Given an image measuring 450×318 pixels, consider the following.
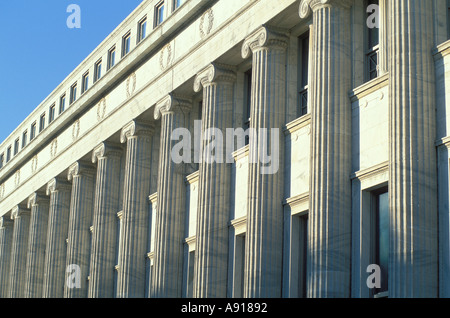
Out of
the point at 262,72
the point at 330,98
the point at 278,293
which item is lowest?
the point at 278,293

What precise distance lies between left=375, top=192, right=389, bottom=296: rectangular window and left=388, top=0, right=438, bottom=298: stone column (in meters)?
2.39

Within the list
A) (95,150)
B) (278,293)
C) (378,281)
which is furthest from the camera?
(95,150)

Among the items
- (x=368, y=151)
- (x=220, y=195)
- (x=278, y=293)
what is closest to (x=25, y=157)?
(x=220, y=195)

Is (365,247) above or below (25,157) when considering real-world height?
below

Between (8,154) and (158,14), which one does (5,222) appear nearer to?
(8,154)

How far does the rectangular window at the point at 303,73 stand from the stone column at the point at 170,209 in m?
8.31

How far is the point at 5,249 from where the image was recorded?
2527 inches

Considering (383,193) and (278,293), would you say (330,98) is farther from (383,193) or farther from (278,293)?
(278,293)

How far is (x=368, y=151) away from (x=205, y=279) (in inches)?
384

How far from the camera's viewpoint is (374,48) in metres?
30.0

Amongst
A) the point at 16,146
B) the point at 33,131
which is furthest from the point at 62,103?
the point at 16,146

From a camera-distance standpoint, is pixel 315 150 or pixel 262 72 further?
pixel 262 72

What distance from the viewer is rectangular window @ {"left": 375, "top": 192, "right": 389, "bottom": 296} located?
27516 mm

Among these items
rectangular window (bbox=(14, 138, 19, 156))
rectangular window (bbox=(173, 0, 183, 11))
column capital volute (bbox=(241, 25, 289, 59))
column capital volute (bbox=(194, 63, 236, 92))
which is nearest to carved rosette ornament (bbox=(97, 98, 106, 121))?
rectangular window (bbox=(173, 0, 183, 11))
